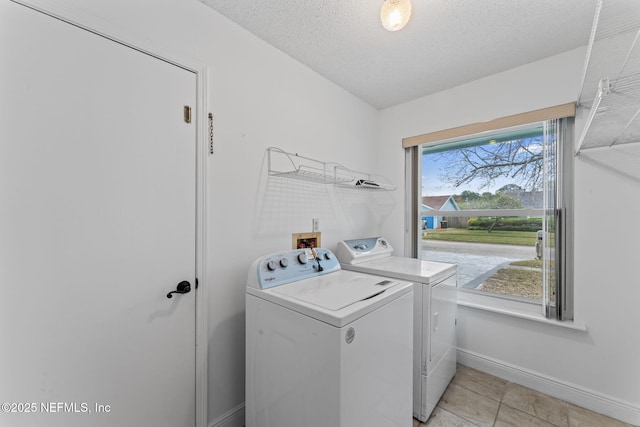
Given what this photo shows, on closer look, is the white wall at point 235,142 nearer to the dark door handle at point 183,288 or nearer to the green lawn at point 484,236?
the dark door handle at point 183,288

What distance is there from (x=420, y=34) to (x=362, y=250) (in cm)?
159

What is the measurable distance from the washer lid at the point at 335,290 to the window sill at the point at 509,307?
121 cm

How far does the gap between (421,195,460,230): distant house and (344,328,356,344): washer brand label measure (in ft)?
6.15

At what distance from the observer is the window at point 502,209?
72.9 inches

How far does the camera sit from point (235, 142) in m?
1.55

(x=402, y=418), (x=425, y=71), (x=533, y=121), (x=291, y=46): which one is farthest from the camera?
(x=425, y=71)

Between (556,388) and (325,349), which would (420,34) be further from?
(556,388)

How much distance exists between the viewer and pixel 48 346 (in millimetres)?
966

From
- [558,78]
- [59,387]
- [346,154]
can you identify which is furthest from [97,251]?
[558,78]

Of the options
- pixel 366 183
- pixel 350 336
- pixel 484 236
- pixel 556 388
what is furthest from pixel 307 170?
pixel 556 388

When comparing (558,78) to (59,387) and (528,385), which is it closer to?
(528,385)

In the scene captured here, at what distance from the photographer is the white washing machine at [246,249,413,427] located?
1010 millimetres

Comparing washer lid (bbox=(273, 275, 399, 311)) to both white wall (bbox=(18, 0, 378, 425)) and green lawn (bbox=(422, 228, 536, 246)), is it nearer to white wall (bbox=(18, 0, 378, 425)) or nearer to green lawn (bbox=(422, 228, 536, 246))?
white wall (bbox=(18, 0, 378, 425))

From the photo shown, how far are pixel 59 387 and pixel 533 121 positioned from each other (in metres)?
3.08
